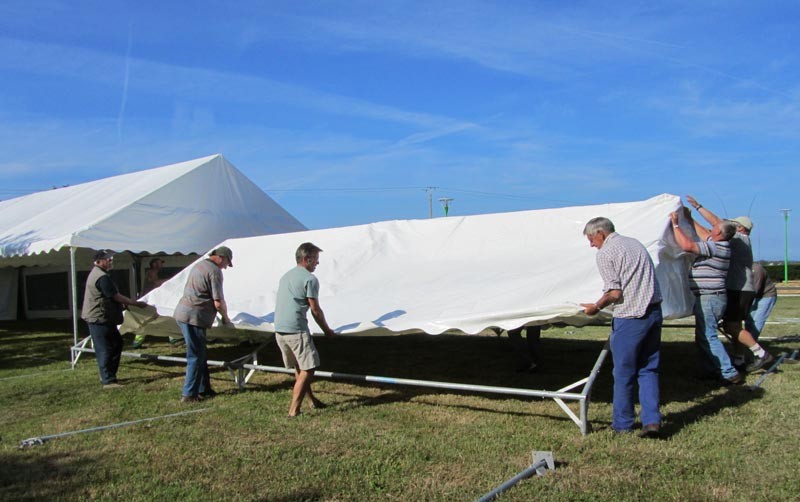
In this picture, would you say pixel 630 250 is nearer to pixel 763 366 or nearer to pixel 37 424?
pixel 763 366

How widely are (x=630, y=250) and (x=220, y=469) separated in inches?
117

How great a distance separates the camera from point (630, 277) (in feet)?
13.5

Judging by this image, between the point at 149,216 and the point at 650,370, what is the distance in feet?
30.1

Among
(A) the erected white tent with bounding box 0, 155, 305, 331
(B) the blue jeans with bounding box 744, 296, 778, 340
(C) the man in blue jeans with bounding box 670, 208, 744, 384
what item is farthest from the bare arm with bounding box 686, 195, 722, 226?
(A) the erected white tent with bounding box 0, 155, 305, 331

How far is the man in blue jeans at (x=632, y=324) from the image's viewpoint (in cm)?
408

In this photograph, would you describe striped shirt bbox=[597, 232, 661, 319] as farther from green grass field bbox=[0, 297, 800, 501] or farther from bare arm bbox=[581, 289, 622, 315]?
green grass field bbox=[0, 297, 800, 501]

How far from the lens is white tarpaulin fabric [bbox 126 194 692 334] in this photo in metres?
4.87

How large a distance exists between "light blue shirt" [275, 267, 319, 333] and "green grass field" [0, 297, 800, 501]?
2.46 feet

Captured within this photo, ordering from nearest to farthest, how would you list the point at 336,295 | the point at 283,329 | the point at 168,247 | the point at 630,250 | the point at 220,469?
the point at 220,469
the point at 630,250
the point at 283,329
the point at 336,295
the point at 168,247

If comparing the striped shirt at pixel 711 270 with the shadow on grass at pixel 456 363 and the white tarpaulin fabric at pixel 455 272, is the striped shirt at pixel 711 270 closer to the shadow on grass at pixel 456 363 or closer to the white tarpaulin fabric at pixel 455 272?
the white tarpaulin fabric at pixel 455 272

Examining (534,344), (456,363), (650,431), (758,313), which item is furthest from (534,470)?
(758,313)

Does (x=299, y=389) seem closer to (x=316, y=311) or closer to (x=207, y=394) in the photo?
(x=316, y=311)

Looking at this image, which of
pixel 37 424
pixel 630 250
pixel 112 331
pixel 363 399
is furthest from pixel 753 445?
pixel 112 331

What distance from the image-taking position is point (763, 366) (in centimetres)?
631
